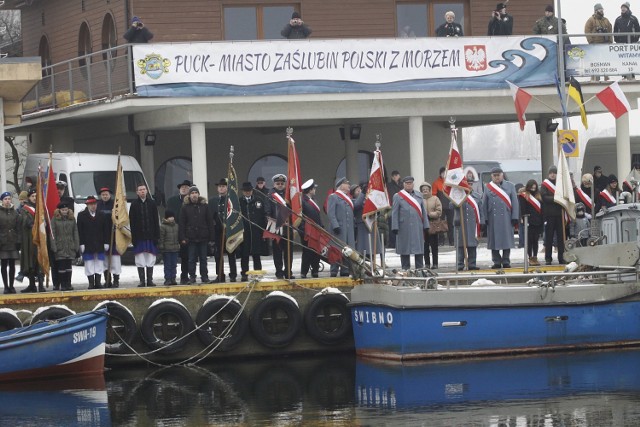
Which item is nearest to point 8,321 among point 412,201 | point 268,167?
point 412,201

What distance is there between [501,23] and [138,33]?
7777mm

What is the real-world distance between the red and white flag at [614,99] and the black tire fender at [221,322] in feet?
36.7

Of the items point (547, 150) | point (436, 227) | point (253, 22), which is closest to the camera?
point (436, 227)

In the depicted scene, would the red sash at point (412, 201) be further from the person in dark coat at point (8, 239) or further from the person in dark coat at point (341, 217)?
the person in dark coat at point (8, 239)

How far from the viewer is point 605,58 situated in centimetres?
3331

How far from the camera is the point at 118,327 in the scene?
933 inches

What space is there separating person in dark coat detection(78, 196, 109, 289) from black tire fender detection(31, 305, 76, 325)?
4.90 ft

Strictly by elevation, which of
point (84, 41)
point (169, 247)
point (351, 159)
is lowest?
point (169, 247)

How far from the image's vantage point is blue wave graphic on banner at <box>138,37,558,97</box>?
3150 cm

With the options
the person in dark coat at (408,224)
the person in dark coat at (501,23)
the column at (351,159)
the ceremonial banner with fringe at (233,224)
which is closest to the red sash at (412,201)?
the person in dark coat at (408,224)

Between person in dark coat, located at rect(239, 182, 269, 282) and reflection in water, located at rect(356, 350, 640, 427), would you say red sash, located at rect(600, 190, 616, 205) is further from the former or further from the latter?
person in dark coat, located at rect(239, 182, 269, 282)

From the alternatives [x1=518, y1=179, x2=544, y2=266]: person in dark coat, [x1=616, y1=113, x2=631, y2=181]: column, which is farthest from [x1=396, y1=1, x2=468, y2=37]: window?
[x1=518, y1=179, x2=544, y2=266]: person in dark coat

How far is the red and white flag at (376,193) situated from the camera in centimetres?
2442

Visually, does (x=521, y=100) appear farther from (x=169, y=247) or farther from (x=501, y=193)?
(x=169, y=247)
